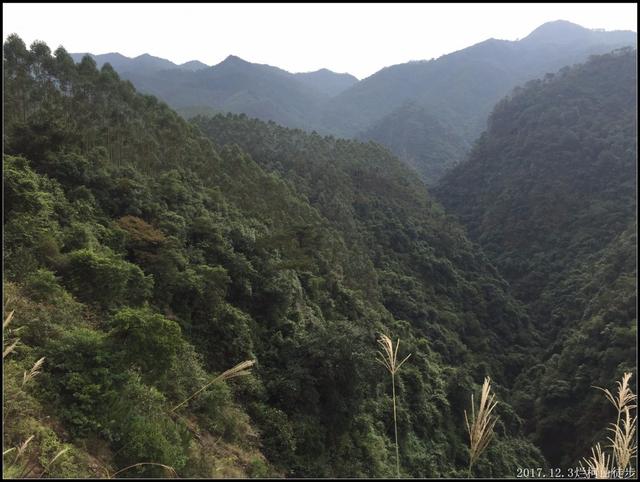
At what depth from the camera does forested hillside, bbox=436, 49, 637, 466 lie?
30625 mm

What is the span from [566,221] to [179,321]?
5799 cm

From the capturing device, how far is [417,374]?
21766mm

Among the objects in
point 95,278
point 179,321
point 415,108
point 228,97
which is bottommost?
point 179,321

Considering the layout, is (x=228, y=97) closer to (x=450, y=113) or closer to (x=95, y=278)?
(x=450, y=113)

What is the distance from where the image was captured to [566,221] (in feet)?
A: 190

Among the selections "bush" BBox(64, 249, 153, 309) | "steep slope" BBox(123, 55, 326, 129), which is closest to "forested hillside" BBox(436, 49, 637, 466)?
"bush" BBox(64, 249, 153, 309)

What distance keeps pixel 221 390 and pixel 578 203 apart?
207ft

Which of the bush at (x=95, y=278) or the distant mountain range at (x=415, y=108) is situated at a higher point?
the distant mountain range at (x=415, y=108)

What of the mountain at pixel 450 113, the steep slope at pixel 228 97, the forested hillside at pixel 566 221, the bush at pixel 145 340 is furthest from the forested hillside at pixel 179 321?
the steep slope at pixel 228 97

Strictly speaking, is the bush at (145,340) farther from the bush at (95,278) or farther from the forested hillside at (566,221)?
the forested hillside at (566,221)

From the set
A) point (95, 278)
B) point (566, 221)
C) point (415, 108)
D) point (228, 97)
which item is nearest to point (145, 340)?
point (95, 278)

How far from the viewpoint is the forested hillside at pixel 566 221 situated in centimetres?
3062

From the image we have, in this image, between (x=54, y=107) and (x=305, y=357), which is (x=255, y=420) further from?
(x=54, y=107)

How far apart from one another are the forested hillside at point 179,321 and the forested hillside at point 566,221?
4.54 metres
